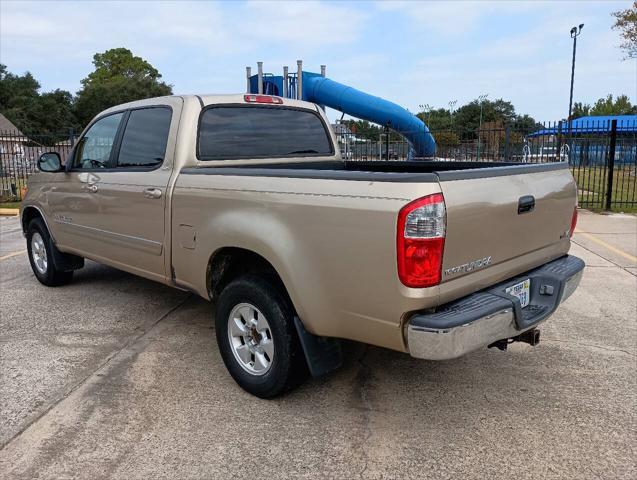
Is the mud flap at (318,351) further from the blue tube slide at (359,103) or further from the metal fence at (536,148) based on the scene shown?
the blue tube slide at (359,103)

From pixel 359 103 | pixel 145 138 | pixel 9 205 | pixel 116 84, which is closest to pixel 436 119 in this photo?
pixel 116 84

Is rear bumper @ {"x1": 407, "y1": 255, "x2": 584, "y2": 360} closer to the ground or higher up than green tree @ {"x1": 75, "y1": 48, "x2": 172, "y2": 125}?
closer to the ground

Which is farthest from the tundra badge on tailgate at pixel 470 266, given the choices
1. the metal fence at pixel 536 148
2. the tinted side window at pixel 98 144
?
the metal fence at pixel 536 148

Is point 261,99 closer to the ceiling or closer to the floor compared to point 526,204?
closer to the ceiling

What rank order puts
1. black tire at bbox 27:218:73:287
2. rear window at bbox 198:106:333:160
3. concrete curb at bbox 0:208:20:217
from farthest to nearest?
concrete curb at bbox 0:208:20:217, black tire at bbox 27:218:73:287, rear window at bbox 198:106:333:160

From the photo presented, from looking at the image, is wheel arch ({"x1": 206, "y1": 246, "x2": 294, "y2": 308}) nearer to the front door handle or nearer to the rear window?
the front door handle

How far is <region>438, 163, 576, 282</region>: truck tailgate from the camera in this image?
8.66 feet

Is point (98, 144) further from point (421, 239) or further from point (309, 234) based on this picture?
point (421, 239)

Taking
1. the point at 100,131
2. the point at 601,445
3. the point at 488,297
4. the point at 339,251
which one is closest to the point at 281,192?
the point at 339,251

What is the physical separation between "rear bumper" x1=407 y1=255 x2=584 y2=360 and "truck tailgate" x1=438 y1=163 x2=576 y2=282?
17 cm

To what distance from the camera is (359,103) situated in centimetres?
1705

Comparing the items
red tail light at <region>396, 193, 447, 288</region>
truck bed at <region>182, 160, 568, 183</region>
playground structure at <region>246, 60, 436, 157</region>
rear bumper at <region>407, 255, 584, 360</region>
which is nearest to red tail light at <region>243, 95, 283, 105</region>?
truck bed at <region>182, 160, 568, 183</region>

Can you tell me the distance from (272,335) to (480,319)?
121 cm

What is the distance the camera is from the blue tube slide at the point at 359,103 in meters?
17.1
